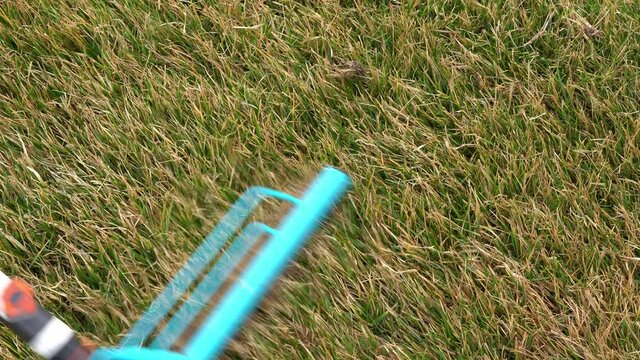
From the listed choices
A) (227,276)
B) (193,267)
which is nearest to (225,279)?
(227,276)

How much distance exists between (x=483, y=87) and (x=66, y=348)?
1.18 meters

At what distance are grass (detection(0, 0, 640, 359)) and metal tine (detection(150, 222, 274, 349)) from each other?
110 millimetres

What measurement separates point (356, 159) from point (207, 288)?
47 centimetres

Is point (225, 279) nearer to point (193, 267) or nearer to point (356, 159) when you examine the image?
point (193, 267)

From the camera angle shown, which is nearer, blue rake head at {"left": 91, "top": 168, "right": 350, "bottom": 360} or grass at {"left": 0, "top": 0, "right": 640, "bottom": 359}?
blue rake head at {"left": 91, "top": 168, "right": 350, "bottom": 360}

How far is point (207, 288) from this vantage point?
1.60 metres

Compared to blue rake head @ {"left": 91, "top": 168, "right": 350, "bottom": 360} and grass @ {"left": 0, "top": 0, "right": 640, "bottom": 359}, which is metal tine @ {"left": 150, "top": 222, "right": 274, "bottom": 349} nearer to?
blue rake head @ {"left": 91, "top": 168, "right": 350, "bottom": 360}

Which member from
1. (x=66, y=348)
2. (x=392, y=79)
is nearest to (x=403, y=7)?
(x=392, y=79)

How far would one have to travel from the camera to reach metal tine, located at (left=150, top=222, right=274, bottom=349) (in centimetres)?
156

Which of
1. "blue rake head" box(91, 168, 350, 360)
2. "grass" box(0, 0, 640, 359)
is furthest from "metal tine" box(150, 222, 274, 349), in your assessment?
"grass" box(0, 0, 640, 359)

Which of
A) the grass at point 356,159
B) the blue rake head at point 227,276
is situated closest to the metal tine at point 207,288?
the blue rake head at point 227,276

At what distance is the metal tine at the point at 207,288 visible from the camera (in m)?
1.56

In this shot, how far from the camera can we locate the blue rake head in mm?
1480

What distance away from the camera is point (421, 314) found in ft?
5.34
